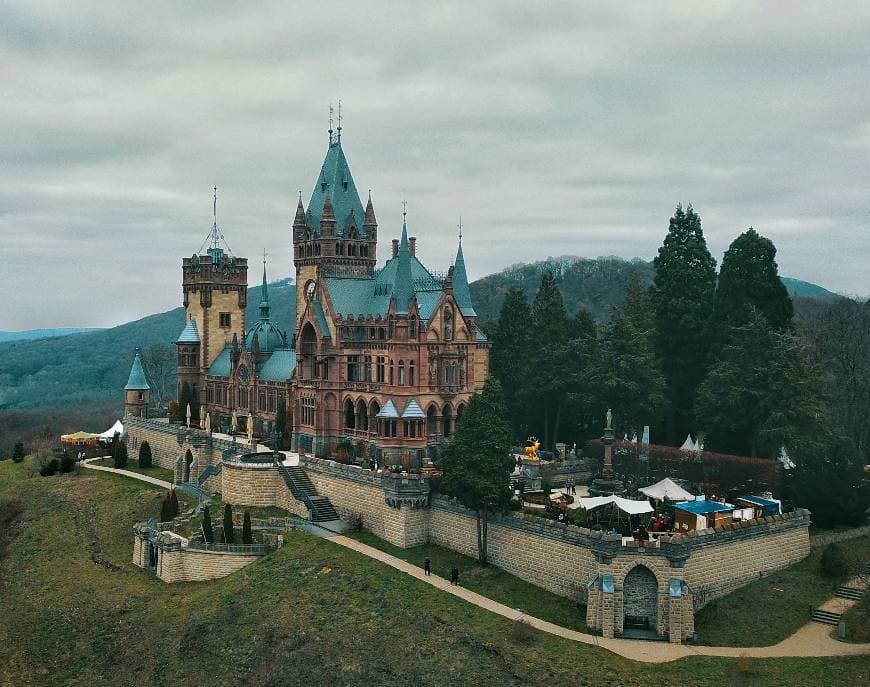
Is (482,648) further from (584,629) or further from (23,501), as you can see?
(23,501)

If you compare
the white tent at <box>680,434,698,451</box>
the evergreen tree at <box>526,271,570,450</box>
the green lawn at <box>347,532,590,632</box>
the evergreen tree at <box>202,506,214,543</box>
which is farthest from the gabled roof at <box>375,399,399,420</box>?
the white tent at <box>680,434,698,451</box>

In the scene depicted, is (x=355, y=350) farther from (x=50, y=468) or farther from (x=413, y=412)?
(x=50, y=468)

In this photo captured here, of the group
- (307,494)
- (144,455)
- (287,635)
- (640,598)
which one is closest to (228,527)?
(307,494)

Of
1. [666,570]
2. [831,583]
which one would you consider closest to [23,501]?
[666,570]

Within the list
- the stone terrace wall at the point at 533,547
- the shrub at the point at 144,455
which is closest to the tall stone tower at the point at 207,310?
the shrub at the point at 144,455

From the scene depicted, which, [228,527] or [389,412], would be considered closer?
[228,527]

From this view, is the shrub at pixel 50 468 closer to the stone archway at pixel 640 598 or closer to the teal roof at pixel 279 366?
the teal roof at pixel 279 366
